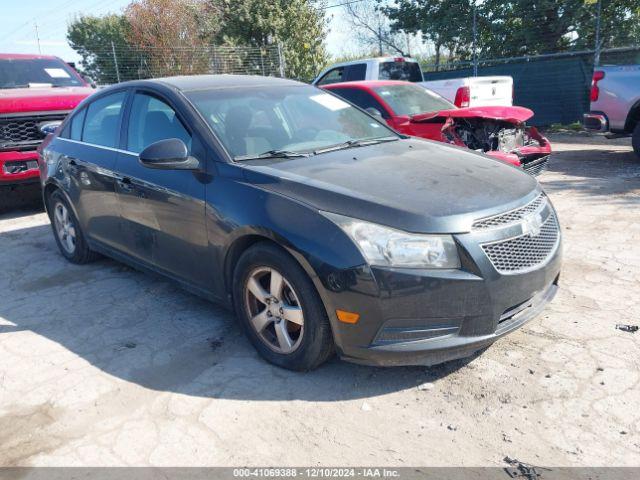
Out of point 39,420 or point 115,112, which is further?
point 115,112

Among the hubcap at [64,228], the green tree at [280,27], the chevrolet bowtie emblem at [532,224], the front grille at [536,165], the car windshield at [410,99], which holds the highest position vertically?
Answer: the green tree at [280,27]

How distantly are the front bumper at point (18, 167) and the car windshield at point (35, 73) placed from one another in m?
1.55

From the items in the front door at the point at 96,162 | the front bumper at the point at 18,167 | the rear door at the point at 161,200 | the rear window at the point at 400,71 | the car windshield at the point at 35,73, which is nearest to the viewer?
the rear door at the point at 161,200

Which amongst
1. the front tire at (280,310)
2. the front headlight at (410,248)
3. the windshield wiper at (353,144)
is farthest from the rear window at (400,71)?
the front headlight at (410,248)

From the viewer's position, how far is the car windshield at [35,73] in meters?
8.20

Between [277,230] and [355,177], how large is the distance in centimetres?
57

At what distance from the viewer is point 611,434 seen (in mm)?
2605

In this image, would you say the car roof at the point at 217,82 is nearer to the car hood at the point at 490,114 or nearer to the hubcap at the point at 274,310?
the hubcap at the point at 274,310

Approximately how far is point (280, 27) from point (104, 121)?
19.9 metres

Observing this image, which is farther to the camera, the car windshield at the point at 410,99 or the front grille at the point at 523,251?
the car windshield at the point at 410,99

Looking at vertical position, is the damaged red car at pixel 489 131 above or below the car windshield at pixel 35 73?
below

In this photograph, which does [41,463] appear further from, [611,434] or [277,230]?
[611,434]

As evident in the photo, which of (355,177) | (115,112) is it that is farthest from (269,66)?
(355,177)

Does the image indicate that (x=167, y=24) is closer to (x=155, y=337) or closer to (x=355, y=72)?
(x=355, y=72)
